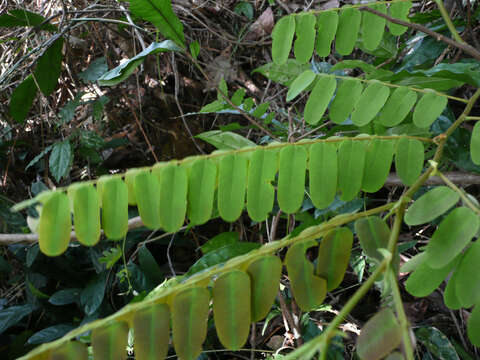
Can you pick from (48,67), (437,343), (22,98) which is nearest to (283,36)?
(437,343)

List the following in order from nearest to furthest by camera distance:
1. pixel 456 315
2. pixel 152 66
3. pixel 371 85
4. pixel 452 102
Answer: pixel 371 85 < pixel 456 315 < pixel 452 102 < pixel 152 66

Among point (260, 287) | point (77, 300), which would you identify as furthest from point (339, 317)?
point (77, 300)

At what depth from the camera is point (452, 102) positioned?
161cm

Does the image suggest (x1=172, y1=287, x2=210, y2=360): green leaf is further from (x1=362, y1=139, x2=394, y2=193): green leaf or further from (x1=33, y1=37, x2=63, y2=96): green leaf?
(x1=33, y1=37, x2=63, y2=96): green leaf

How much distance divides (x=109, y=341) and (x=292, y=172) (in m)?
0.37

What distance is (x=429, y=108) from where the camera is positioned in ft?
2.53

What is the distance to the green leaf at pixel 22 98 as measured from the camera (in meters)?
2.03

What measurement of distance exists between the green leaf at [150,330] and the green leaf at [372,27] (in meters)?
0.74

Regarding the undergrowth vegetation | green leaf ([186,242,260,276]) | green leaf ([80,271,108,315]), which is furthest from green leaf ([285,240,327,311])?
green leaf ([80,271,108,315])

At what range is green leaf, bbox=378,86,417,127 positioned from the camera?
2.60 feet

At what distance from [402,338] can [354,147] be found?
0.36 meters

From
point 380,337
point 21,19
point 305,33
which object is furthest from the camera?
point 21,19

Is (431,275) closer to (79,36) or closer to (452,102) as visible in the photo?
(452,102)

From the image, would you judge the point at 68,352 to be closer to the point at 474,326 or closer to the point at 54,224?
the point at 54,224
